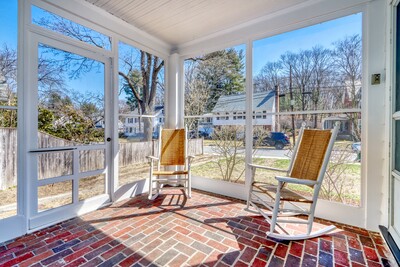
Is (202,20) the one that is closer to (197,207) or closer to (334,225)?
(197,207)

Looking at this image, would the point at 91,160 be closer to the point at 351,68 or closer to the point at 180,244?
the point at 180,244

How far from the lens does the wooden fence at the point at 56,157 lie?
1996 mm

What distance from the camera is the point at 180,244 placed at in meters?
1.92

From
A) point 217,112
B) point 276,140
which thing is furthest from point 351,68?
point 217,112

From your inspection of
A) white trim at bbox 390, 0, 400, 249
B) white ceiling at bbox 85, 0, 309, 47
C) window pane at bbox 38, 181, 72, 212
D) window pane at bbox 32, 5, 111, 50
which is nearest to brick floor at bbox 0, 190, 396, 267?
window pane at bbox 38, 181, 72, 212

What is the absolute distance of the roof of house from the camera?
291 cm

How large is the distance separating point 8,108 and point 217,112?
266 centimetres

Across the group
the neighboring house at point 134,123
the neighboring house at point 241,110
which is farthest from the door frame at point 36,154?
the neighboring house at point 241,110

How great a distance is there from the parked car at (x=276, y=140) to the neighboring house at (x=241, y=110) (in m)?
0.12

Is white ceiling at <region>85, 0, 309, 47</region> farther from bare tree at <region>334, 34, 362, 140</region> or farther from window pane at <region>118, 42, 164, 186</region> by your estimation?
bare tree at <region>334, 34, 362, 140</region>

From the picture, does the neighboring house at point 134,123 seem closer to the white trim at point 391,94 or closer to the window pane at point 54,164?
the window pane at point 54,164

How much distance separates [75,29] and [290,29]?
280 centimetres

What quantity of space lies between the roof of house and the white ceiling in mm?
1096

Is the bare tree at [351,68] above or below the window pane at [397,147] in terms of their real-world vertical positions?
above
